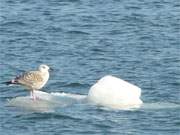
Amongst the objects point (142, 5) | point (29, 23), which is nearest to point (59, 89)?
point (29, 23)

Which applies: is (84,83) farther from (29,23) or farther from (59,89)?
(29,23)

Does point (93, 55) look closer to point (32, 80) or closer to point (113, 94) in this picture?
point (32, 80)

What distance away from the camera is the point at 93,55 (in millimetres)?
24453

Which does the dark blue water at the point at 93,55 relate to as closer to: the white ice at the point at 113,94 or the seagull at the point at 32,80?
the white ice at the point at 113,94

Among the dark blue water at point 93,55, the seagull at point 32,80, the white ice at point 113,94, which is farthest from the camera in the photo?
the seagull at point 32,80

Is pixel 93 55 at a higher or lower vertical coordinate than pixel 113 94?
higher

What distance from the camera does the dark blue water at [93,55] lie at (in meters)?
18.2

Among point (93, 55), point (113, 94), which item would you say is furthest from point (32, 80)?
point (93, 55)

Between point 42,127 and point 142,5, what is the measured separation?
1408 cm

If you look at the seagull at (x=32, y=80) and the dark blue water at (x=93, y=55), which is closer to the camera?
the dark blue water at (x=93, y=55)

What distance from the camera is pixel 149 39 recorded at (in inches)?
1036

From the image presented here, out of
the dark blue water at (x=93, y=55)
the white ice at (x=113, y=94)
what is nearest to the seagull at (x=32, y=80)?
the dark blue water at (x=93, y=55)

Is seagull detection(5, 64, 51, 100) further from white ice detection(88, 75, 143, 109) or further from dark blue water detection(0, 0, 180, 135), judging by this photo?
white ice detection(88, 75, 143, 109)

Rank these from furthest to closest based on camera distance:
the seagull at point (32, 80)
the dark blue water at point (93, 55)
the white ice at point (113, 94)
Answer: the seagull at point (32, 80)
the white ice at point (113, 94)
the dark blue water at point (93, 55)
